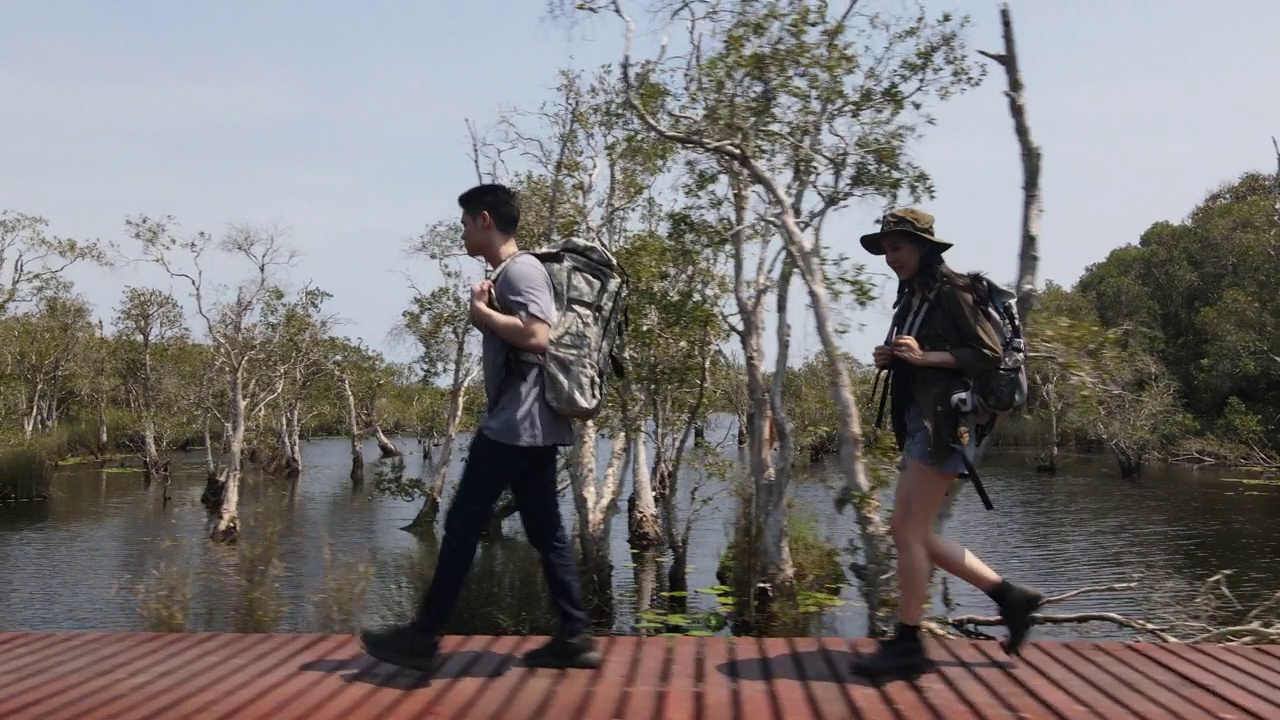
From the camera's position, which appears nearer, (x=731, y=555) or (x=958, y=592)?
(x=731, y=555)

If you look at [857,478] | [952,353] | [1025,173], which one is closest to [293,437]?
[857,478]

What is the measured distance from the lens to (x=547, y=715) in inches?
147

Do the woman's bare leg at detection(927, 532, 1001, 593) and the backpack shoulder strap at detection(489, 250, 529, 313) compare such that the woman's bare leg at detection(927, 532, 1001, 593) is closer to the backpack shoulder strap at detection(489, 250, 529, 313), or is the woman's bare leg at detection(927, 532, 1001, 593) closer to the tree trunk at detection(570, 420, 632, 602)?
the backpack shoulder strap at detection(489, 250, 529, 313)

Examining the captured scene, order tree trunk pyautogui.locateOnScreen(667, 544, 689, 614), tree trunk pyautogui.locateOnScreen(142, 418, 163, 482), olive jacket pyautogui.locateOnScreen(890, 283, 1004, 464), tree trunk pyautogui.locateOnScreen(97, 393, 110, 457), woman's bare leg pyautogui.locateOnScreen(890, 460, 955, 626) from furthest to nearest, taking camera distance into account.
→ tree trunk pyautogui.locateOnScreen(97, 393, 110, 457) → tree trunk pyautogui.locateOnScreen(142, 418, 163, 482) → tree trunk pyautogui.locateOnScreen(667, 544, 689, 614) → woman's bare leg pyautogui.locateOnScreen(890, 460, 955, 626) → olive jacket pyautogui.locateOnScreen(890, 283, 1004, 464)

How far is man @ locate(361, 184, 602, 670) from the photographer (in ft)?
13.2

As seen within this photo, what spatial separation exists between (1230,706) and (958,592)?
48.2 feet

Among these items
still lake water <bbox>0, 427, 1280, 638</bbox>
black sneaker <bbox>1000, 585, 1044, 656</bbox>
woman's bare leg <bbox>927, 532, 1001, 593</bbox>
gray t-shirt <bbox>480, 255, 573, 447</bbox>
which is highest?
gray t-shirt <bbox>480, 255, 573, 447</bbox>

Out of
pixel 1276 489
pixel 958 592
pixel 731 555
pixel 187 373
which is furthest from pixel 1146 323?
pixel 187 373

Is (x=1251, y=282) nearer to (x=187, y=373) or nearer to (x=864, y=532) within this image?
A: (x=864, y=532)

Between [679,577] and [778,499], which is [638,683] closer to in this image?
[778,499]

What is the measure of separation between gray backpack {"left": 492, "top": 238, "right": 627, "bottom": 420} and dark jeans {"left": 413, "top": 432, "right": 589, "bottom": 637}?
0.82ft

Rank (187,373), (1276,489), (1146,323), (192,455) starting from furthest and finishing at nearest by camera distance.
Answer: (192,455) → (187,373) → (1146,323) → (1276,489)

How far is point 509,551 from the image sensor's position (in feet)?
67.7

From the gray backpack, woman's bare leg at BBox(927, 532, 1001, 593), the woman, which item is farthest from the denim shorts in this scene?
the gray backpack
